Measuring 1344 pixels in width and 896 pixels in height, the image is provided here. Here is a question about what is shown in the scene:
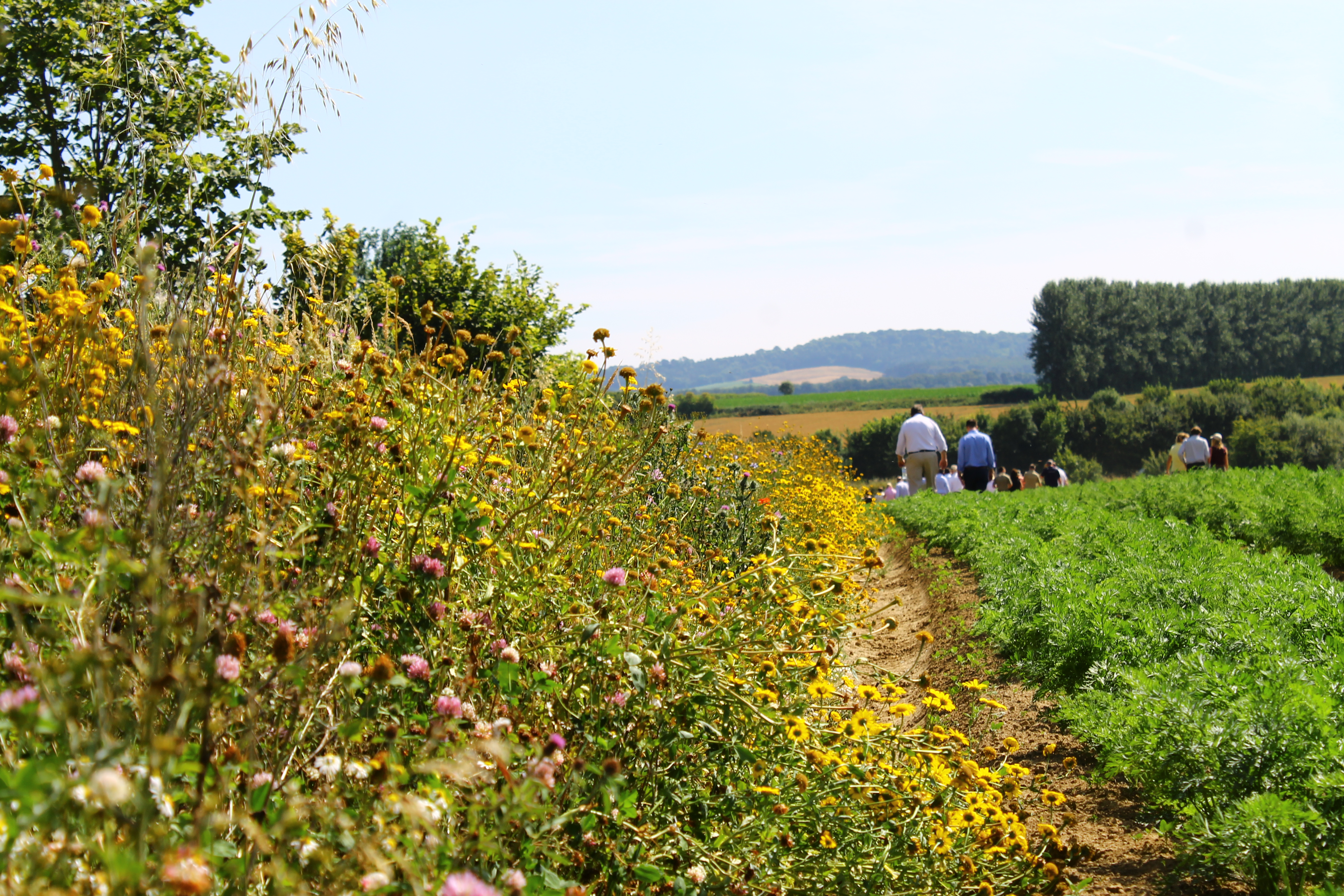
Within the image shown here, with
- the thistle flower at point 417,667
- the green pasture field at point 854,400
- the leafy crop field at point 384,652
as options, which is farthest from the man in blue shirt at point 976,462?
the green pasture field at point 854,400

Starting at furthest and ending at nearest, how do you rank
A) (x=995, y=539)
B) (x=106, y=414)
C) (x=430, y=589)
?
1. (x=995, y=539)
2. (x=106, y=414)
3. (x=430, y=589)

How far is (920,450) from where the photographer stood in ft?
47.2

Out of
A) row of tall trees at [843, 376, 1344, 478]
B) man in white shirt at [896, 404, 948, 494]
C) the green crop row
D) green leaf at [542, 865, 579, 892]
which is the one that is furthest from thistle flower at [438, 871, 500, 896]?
row of tall trees at [843, 376, 1344, 478]

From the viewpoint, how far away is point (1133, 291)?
71250mm

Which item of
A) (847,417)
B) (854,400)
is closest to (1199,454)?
(847,417)

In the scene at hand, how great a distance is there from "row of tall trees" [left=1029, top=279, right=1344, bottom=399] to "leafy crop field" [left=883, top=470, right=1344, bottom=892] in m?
66.6

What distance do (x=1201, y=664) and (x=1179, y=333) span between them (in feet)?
260

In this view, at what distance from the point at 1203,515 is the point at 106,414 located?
9.44 meters

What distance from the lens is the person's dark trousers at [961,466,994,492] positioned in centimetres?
1445

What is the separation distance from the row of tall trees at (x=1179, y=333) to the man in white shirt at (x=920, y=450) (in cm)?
5846

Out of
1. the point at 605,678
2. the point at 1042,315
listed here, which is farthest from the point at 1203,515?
the point at 1042,315

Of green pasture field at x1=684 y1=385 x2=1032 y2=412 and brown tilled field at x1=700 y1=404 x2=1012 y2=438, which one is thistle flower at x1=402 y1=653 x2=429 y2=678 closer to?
brown tilled field at x1=700 y1=404 x2=1012 y2=438

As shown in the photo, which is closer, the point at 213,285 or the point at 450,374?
the point at 213,285

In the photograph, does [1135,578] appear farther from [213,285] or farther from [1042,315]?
[1042,315]
